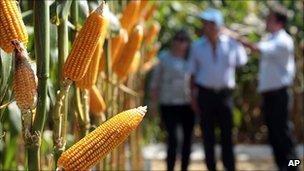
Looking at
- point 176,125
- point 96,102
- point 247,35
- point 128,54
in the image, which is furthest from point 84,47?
point 247,35

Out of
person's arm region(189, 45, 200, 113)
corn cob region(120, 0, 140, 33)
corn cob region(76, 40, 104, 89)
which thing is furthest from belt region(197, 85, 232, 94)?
corn cob region(76, 40, 104, 89)

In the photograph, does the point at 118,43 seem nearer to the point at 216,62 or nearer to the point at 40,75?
the point at 40,75

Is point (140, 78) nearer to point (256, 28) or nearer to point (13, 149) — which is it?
point (13, 149)

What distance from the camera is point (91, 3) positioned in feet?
9.57

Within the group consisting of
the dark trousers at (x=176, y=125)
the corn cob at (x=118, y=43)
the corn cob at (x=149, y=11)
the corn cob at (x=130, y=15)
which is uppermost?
the corn cob at (x=149, y=11)

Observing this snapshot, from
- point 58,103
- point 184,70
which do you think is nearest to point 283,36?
point 184,70

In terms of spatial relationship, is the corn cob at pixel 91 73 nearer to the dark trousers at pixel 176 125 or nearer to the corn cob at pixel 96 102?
the corn cob at pixel 96 102

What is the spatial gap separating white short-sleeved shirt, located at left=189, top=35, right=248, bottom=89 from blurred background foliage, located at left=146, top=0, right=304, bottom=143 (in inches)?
43.4

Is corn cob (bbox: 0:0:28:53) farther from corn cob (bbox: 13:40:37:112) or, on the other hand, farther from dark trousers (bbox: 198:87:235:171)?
dark trousers (bbox: 198:87:235:171)

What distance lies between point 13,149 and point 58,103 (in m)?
2.42

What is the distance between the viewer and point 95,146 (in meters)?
1.59

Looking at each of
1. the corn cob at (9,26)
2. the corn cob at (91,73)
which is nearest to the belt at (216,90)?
the corn cob at (91,73)

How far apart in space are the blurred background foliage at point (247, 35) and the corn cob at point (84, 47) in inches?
182

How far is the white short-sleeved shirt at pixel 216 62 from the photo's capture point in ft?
17.7
